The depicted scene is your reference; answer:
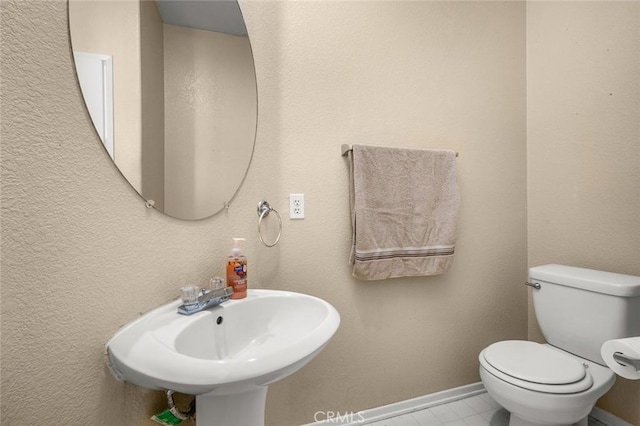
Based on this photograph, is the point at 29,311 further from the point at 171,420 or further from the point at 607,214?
the point at 607,214

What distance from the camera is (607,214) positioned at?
1.39 metres

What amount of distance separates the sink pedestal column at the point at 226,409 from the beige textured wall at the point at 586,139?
1.62m

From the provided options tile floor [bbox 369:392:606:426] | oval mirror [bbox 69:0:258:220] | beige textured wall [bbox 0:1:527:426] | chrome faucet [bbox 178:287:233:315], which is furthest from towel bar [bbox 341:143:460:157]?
tile floor [bbox 369:392:606:426]

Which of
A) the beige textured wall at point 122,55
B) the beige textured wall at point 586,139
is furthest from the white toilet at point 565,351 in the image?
the beige textured wall at point 122,55

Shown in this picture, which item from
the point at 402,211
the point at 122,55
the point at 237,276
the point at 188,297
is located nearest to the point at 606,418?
the point at 402,211

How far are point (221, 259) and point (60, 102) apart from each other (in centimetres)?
64

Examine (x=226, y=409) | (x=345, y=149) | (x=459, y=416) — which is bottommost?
(x=459, y=416)

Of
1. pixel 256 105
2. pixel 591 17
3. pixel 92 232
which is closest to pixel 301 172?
pixel 256 105

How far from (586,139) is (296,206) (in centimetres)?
144

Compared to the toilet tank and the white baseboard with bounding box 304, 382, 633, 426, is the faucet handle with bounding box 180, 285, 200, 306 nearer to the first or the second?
the white baseboard with bounding box 304, 382, 633, 426

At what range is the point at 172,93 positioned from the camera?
1.01m

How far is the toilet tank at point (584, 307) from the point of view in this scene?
118 centimetres

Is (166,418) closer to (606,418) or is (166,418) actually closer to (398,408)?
(398,408)

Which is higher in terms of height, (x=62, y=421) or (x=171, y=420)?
(x=62, y=421)
